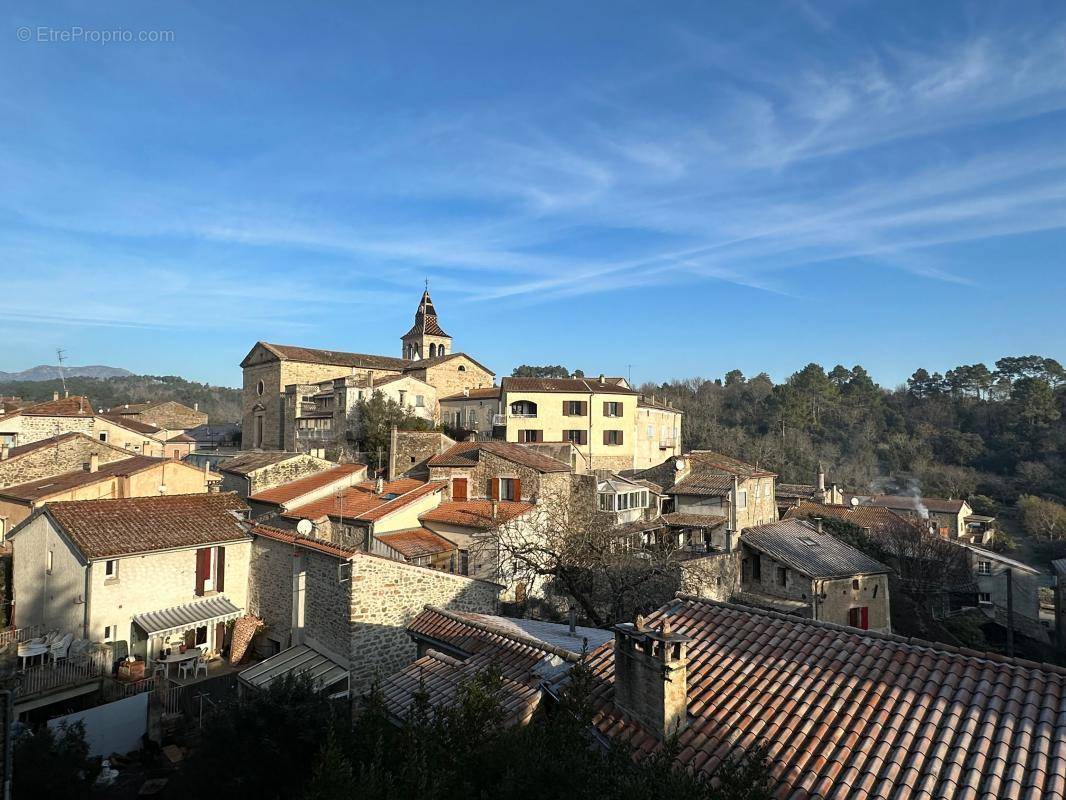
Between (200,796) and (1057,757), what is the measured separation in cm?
1019

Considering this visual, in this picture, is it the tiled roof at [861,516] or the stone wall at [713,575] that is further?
the tiled roof at [861,516]

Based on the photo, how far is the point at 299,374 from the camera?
4912 cm

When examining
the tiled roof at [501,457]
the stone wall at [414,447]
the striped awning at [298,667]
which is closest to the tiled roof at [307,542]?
the striped awning at [298,667]

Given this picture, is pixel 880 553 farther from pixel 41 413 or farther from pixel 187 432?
pixel 187 432

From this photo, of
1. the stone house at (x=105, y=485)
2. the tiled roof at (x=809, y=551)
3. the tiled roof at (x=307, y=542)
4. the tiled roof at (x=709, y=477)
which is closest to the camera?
the tiled roof at (x=307, y=542)

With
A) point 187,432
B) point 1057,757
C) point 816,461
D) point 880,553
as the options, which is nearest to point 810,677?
point 1057,757

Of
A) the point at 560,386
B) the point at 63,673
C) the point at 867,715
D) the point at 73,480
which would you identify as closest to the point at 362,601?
the point at 63,673

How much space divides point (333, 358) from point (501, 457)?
98.1 feet

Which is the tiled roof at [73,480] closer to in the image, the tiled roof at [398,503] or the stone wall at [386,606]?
the tiled roof at [398,503]

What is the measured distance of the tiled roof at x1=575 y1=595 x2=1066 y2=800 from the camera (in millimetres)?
5859

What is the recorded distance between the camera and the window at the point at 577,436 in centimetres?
4269

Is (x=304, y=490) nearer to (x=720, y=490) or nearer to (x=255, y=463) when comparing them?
(x=255, y=463)

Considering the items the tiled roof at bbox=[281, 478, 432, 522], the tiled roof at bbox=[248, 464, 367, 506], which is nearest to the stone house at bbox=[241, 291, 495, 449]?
the tiled roof at bbox=[248, 464, 367, 506]

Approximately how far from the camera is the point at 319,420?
142 ft
